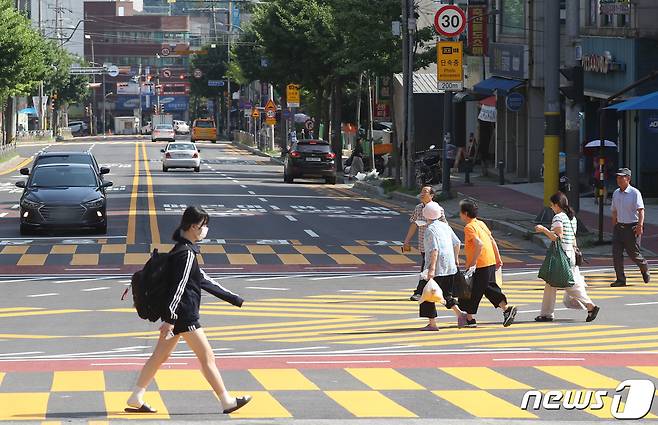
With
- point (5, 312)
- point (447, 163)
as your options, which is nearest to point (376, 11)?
point (447, 163)

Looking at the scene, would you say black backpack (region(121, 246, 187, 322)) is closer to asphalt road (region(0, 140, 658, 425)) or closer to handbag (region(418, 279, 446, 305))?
asphalt road (region(0, 140, 658, 425))

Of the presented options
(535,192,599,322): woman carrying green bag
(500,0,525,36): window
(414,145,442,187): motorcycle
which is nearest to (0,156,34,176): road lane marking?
(414,145,442,187): motorcycle

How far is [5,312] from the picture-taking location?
19719 mm

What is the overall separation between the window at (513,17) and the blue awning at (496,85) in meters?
1.78

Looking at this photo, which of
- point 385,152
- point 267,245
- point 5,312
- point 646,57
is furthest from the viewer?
point 385,152

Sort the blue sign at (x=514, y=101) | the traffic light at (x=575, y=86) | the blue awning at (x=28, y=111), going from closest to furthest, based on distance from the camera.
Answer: the traffic light at (x=575, y=86), the blue sign at (x=514, y=101), the blue awning at (x=28, y=111)

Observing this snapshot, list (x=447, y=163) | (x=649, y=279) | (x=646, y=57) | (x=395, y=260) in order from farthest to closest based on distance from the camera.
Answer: (x=447, y=163) → (x=646, y=57) → (x=395, y=260) → (x=649, y=279)

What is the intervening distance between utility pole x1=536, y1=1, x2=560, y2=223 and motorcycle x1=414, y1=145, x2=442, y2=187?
18898 millimetres

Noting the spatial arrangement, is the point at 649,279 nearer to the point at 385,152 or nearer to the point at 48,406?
the point at 48,406

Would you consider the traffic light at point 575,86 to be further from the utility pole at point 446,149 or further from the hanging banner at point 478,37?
the hanging banner at point 478,37

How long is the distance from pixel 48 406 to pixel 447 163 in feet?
107

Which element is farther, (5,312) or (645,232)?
(645,232)

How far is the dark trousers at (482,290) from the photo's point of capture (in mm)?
17844

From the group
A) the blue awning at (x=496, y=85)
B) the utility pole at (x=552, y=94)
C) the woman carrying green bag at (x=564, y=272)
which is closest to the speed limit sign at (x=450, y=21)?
the blue awning at (x=496, y=85)
